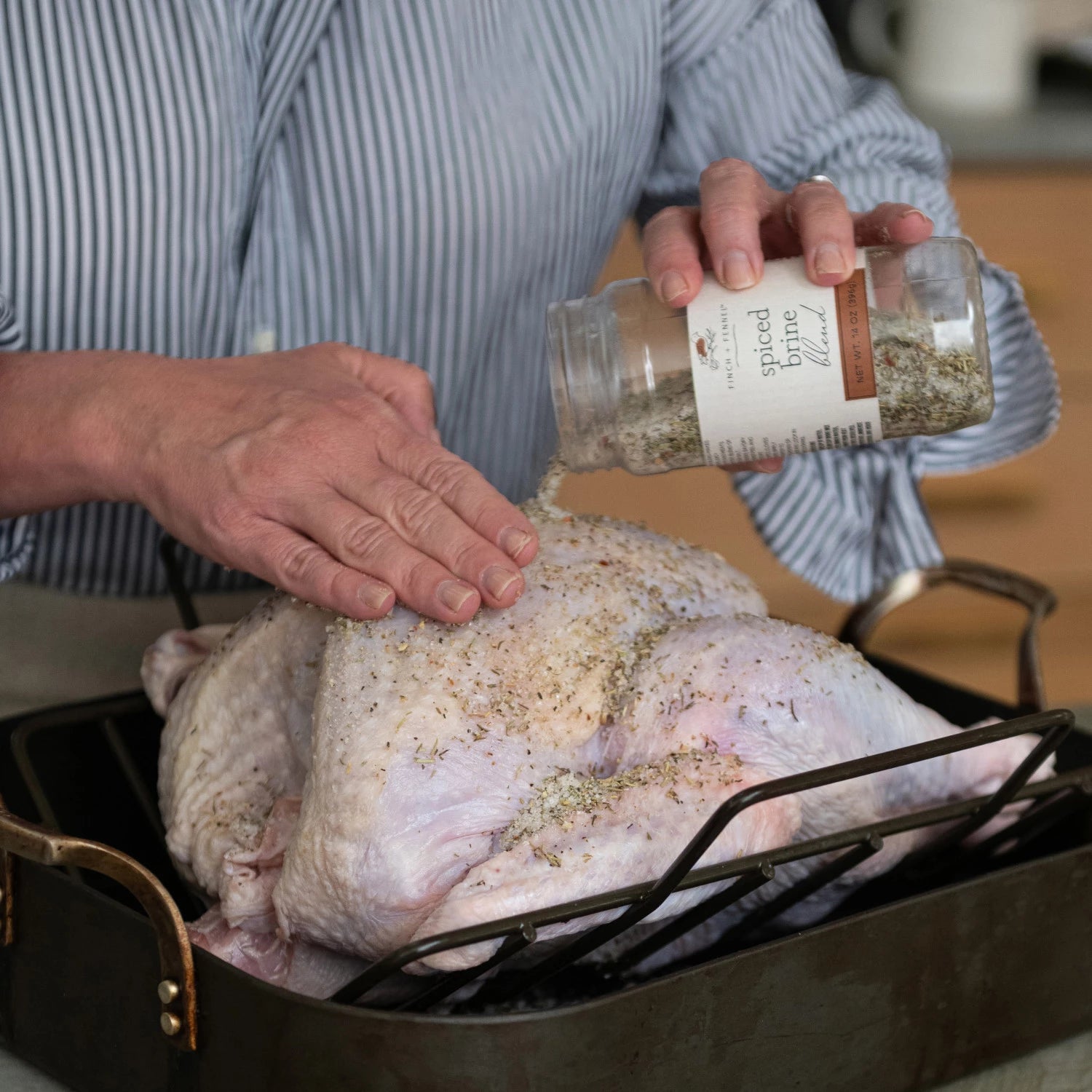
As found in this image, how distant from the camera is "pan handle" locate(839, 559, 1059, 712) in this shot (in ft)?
2.54

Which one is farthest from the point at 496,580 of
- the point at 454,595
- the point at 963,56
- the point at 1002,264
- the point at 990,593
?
the point at 963,56

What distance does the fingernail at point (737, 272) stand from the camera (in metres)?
0.58

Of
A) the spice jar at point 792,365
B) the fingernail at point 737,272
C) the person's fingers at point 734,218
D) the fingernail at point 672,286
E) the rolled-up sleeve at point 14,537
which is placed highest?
the person's fingers at point 734,218

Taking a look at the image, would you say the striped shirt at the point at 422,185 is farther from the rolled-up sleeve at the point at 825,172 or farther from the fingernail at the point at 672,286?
the fingernail at the point at 672,286

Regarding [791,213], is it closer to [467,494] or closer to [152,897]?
[467,494]

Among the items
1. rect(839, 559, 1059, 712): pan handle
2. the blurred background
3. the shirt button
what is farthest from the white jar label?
the blurred background

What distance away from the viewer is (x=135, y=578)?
897 mm

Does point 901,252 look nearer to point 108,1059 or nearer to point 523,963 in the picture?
point 523,963

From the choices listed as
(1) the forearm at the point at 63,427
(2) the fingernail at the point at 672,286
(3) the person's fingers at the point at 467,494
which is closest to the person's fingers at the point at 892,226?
(2) the fingernail at the point at 672,286

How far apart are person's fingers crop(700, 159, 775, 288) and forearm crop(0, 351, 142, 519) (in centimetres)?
29

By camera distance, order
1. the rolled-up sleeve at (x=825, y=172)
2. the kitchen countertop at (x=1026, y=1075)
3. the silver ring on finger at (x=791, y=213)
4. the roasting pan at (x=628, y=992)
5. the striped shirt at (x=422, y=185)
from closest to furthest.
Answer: the roasting pan at (x=628, y=992) → the kitchen countertop at (x=1026, y=1075) → the silver ring on finger at (x=791, y=213) → the striped shirt at (x=422, y=185) → the rolled-up sleeve at (x=825, y=172)

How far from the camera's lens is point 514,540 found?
60 centimetres

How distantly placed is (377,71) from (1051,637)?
5.43ft

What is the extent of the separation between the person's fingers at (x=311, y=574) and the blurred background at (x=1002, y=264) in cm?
114
